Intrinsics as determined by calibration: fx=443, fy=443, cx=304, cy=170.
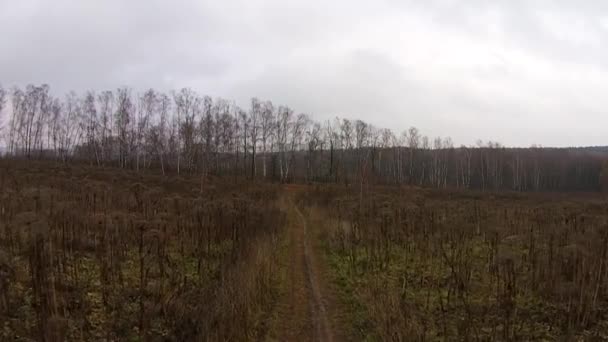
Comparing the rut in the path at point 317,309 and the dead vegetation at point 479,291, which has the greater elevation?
the dead vegetation at point 479,291

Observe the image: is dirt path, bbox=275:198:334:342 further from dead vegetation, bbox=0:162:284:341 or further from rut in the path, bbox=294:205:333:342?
dead vegetation, bbox=0:162:284:341

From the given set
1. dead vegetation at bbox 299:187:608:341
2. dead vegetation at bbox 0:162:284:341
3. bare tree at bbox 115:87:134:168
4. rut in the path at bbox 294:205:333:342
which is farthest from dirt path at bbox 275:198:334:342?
bare tree at bbox 115:87:134:168

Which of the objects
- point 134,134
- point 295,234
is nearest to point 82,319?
point 295,234

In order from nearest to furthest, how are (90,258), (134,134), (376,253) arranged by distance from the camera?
(90,258)
(376,253)
(134,134)

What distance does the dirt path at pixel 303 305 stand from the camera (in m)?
6.77

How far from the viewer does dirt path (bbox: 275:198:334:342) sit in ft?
22.2

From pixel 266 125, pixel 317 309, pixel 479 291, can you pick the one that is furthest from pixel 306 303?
pixel 266 125

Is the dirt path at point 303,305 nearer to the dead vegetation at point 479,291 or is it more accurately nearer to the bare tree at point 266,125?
the dead vegetation at point 479,291

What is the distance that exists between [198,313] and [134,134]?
6200 cm

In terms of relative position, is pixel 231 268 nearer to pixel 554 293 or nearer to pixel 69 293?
pixel 69 293

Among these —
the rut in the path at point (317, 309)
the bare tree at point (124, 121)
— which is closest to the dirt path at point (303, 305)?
the rut in the path at point (317, 309)

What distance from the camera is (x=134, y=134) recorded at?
208 ft

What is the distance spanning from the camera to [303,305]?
8.12 meters

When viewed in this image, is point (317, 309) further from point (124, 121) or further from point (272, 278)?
point (124, 121)
